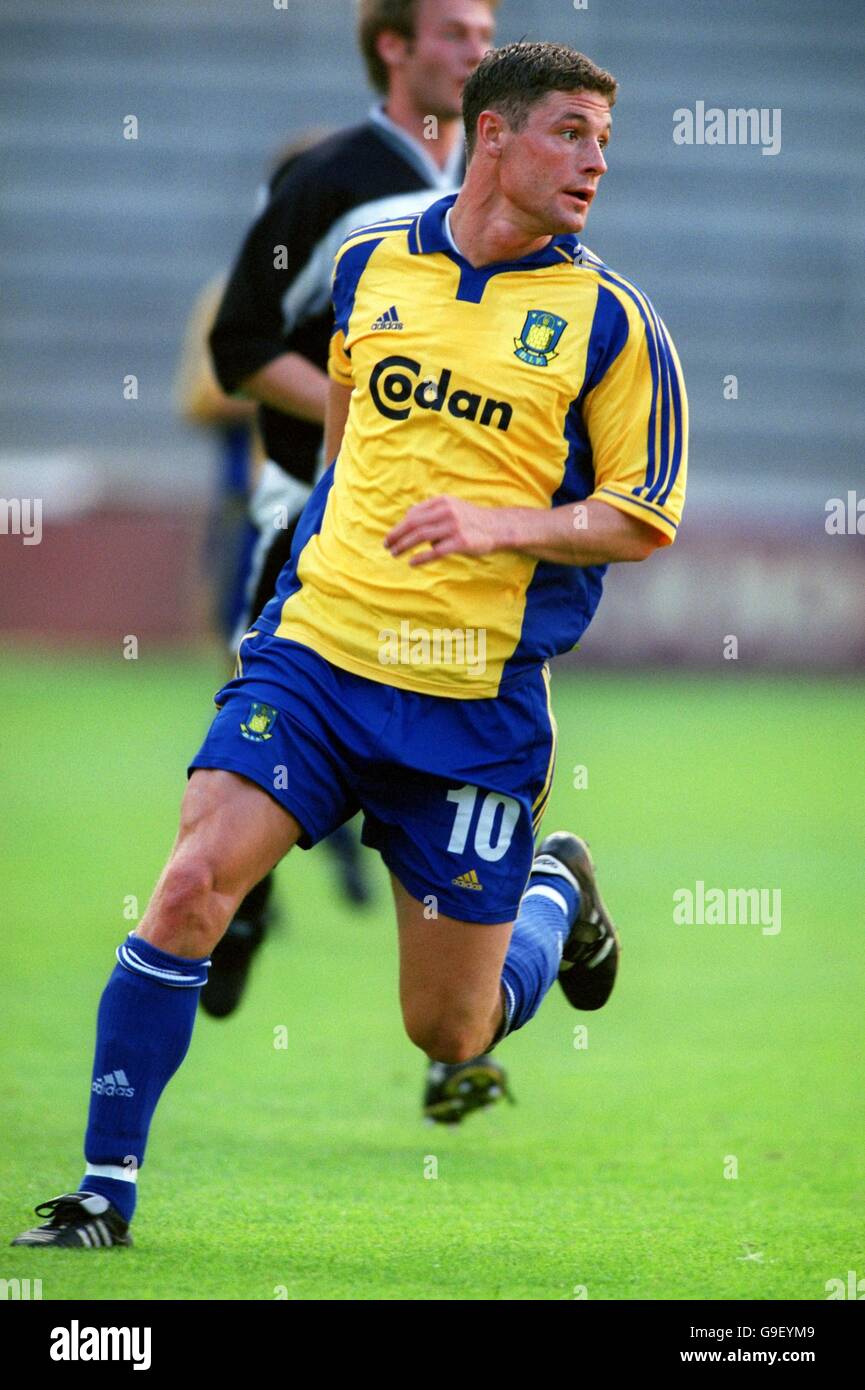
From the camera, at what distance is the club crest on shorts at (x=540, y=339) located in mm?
3914

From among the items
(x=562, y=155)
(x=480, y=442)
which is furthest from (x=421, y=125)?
(x=480, y=442)

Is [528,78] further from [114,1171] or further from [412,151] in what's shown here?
[114,1171]

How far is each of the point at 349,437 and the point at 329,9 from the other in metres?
20.7

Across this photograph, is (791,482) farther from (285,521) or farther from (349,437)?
(349,437)

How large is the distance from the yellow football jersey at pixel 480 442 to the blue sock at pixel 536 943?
28.8 inches

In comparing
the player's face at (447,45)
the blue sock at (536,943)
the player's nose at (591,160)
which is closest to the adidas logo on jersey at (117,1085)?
the blue sock at (536,943)

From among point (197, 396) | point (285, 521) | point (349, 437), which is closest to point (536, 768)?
point (349, 437)

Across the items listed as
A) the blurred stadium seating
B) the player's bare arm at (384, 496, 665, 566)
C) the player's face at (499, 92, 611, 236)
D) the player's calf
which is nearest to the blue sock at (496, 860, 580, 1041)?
the player's calf

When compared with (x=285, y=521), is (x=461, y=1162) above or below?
below

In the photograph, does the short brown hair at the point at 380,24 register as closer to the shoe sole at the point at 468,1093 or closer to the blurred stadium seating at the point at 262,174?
the shoe sole at the point at 468,1093

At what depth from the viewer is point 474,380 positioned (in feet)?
12.8

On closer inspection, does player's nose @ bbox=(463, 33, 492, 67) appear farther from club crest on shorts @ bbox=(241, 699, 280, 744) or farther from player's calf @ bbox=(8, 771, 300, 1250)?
player's calf @ bbox=(8, 771, 300, 1250)

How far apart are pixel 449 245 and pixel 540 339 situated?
295 mm

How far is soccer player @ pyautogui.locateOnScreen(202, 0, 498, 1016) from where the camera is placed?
216 inches
